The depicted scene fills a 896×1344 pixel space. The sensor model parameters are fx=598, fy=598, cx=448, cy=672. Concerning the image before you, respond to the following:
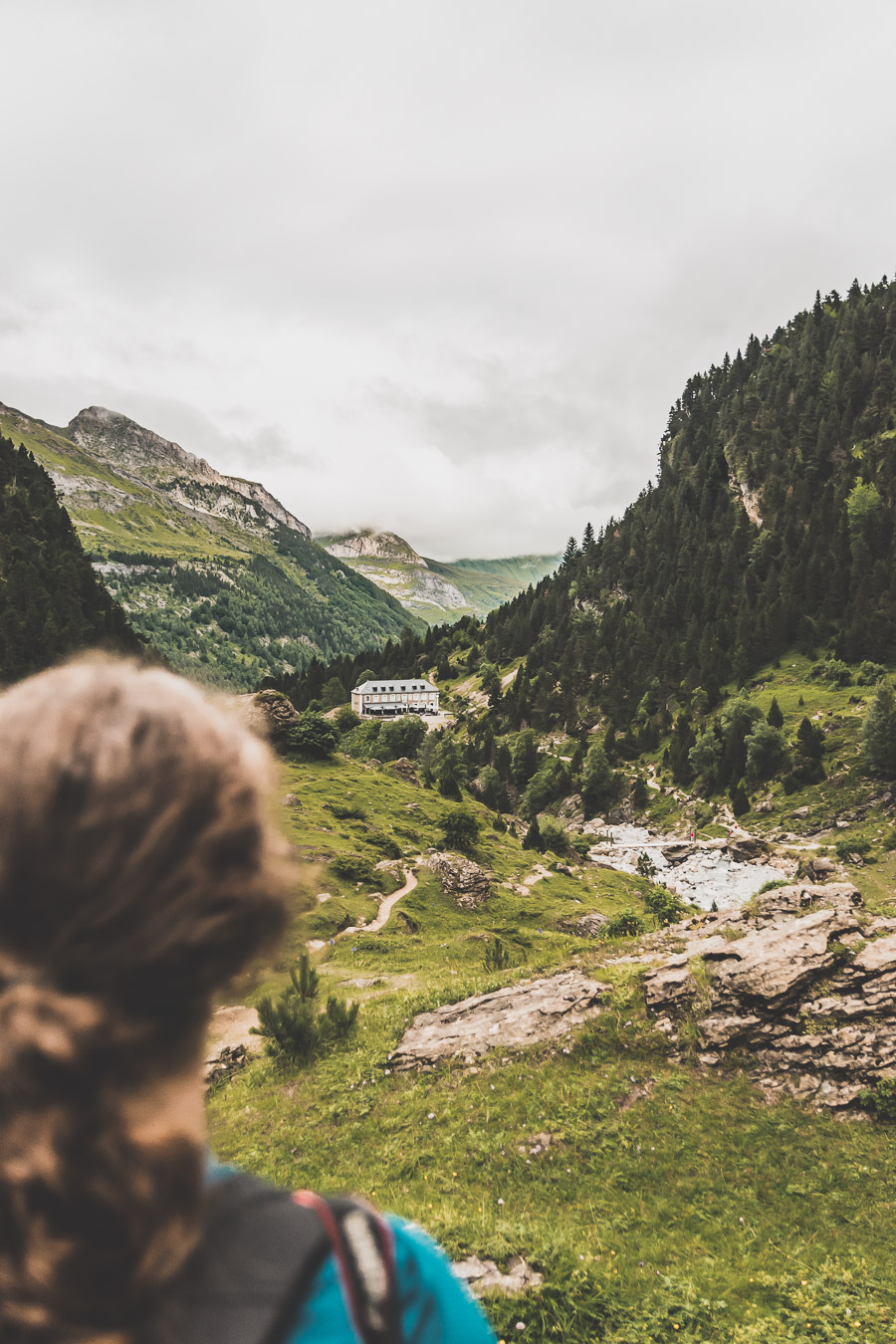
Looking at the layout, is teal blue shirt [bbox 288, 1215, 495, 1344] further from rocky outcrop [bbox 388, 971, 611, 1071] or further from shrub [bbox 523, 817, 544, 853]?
shrub [bbox 523, 817, 544, 853]

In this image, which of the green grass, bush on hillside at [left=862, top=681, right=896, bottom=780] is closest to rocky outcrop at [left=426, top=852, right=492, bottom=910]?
the green grass

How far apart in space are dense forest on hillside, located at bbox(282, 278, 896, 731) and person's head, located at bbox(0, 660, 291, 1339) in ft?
294

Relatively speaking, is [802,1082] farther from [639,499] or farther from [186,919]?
[639,499]

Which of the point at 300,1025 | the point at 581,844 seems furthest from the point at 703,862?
the point at 300,1025

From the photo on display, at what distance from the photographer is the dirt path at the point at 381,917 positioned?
24556 mm

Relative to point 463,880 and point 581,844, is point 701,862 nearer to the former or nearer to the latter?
point 581,844

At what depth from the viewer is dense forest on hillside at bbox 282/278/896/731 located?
8806 centimetres

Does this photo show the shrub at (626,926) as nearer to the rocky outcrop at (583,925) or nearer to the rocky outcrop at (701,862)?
the rocky outcrop at (583,925)

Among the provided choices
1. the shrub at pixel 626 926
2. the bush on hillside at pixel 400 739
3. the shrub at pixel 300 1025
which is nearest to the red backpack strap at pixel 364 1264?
the shrub at pixel 300 1025

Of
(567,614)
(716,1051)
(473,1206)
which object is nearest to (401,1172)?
(473,1206)

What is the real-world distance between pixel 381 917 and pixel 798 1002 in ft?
64.8

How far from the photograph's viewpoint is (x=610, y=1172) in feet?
30.2

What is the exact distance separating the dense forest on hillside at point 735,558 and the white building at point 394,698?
1006 centimetres

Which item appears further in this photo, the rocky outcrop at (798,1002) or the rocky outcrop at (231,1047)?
the rocky outcrop at (231,1047)
